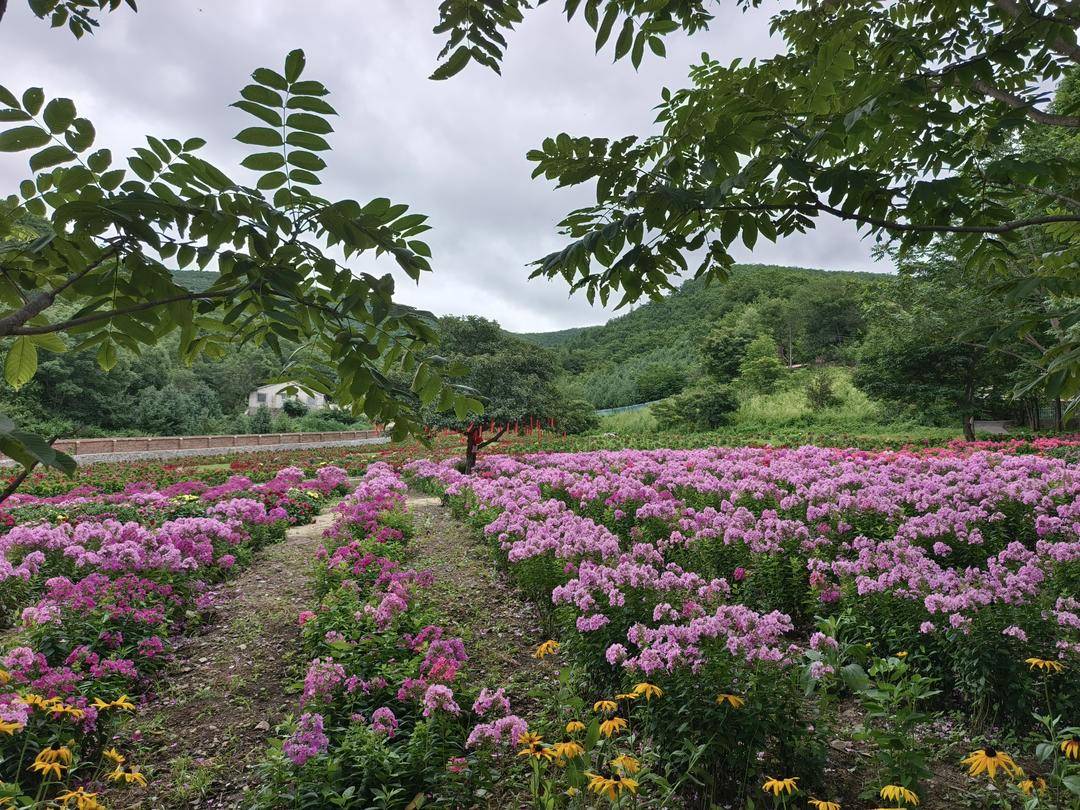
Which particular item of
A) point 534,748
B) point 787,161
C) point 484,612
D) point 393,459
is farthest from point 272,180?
point 393,459

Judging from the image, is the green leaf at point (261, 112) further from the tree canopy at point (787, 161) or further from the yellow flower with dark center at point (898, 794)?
the yellow flower with dark center at point (898, 794)

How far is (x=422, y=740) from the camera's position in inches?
122

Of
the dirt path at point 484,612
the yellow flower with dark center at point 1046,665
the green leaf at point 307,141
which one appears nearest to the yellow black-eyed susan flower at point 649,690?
the dirt path at point 484,612

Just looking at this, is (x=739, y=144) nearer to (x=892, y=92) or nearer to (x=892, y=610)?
(x=892, y=92)

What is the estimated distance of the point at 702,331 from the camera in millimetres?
65188

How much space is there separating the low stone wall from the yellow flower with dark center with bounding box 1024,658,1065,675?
990 inches

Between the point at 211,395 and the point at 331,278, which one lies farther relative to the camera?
the point at 211,395

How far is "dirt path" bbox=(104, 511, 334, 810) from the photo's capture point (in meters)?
3.27

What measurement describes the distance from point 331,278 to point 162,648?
15.6ft

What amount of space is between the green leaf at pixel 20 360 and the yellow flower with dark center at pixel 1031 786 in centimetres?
379

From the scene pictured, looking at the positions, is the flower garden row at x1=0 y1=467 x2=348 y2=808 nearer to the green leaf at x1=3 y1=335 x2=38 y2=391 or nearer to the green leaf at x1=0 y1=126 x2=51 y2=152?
the green leaf at x1=3 y1=335 x2=38 y2=391

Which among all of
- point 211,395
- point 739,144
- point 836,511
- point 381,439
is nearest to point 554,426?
point 836,511

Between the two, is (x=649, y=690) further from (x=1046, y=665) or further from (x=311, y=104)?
(x=311, y=104)

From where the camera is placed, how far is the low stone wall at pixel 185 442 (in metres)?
23.5
